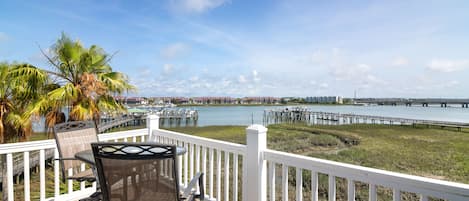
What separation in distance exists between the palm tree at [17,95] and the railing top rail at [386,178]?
15.1 ft

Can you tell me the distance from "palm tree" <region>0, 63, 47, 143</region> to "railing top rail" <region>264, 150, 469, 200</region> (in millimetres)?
4606

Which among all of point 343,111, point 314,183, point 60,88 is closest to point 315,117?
point 343,111

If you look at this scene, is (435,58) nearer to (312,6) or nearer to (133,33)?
(312,6)

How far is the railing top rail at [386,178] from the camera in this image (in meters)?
1.37

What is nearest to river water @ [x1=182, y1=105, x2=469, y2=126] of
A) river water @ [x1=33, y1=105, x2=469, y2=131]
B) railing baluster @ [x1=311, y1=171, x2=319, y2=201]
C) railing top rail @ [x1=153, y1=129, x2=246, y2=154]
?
river water @ [x1=33, y1=105, x2=469, y2=131]

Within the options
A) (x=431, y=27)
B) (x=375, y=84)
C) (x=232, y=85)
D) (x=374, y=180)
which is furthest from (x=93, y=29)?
(x=232, y=85)

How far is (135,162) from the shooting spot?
1678 millimetres

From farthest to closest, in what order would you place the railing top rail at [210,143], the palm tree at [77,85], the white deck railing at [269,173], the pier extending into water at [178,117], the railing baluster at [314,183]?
the pier extending into water at [178,117]
the palm tree at [77,85]
the railing top rail at [210,143]
the railing baluster at [314,183]
the white deck railing at [269,173]

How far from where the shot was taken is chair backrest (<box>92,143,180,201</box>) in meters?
1.66

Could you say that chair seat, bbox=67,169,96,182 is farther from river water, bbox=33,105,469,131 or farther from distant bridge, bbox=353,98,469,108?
distant bridge, bbox=353,98,469,108

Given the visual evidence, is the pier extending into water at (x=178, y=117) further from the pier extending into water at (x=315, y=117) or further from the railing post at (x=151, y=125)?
the railing post at (x=151, y=125)

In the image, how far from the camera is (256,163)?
254 centimetres

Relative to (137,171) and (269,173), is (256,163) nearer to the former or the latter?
(269,173)

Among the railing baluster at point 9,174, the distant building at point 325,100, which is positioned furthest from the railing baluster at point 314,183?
the distant building at point 325,100
